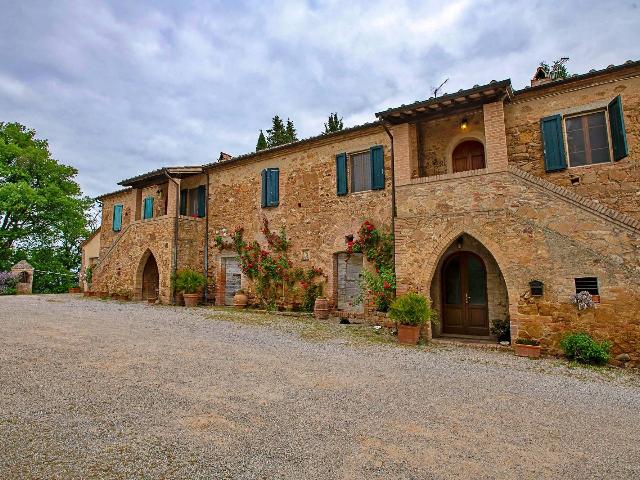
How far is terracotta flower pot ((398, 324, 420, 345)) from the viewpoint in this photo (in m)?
7.56

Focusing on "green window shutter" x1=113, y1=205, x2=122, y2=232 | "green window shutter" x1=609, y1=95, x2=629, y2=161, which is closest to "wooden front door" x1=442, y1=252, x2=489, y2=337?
"green window shutter" x1=609, y1=95, x2=629, y2=161

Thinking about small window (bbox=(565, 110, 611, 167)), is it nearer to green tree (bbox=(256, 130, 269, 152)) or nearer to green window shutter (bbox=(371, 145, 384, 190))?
green window shutter (bbox=(371, 145, 384, 190))

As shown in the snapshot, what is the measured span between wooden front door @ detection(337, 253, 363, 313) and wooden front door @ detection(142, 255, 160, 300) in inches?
342

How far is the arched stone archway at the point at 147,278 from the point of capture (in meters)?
14.2

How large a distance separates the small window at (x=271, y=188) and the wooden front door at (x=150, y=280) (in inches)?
243

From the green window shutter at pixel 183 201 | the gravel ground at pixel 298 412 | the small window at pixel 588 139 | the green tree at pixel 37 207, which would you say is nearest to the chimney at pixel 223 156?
the green window shutter at pixel 183 201

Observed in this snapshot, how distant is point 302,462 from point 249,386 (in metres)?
1.94

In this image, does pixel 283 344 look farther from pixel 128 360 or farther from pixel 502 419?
pixel 502 419

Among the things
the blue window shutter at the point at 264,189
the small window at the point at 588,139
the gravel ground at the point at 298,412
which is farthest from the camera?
the blue window shutter at the point at 264,189

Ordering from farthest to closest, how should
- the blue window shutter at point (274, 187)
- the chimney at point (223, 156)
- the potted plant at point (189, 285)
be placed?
the chimney at point (223, 156)
the potted plant at point (189, 285)
the blue window shutter at point (274, 187)

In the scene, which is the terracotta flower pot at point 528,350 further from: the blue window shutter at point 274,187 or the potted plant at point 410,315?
the blue window shutter at point 274,187

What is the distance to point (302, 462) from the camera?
2754 millimetres

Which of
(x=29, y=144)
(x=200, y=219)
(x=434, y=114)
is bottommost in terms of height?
(x=200, y=219)

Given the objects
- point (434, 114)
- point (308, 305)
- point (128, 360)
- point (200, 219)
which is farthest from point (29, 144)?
point (434, 114)
